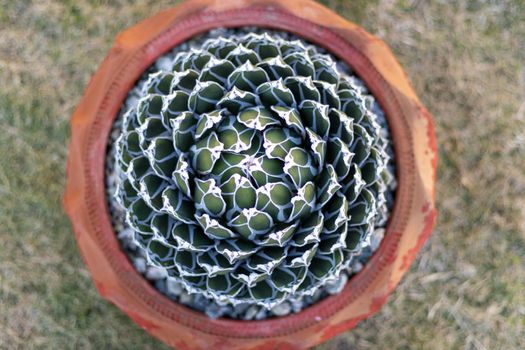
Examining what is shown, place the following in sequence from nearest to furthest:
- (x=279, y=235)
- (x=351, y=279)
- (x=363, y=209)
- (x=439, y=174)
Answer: (x=279, y=235), (x=363, y=209), (x=351, y=279), (x=439, y=174)

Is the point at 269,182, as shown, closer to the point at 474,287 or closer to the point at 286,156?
the point at 286,156

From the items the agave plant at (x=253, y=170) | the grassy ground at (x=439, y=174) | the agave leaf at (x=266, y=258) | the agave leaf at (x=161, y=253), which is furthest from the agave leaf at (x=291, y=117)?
the grassy ground at (x=439, y=174)

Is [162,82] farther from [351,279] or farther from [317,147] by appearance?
[351,279]

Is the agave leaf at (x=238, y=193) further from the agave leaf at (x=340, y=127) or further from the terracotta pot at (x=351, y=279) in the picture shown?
the terracotta pot at (x=351, y=279)

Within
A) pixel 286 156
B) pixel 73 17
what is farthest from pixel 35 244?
pixel 286 156

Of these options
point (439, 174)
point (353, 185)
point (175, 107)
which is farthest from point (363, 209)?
point (439, 174)

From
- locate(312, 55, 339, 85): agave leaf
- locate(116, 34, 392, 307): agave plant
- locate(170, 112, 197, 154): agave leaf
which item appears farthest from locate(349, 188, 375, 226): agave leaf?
locate(170, 112, 197, 154): agave leaf

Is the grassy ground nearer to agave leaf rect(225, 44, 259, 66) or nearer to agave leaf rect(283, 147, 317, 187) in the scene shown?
agave leaf rect(225, 44, 259, 66)
